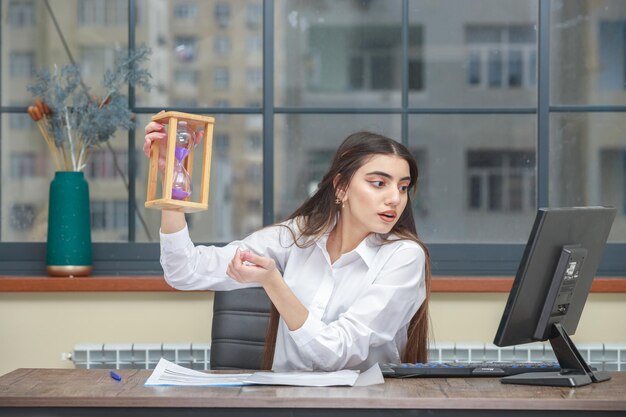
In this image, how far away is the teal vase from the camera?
3.21 metres

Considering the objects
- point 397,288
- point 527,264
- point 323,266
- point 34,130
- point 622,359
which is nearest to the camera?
point 527,264

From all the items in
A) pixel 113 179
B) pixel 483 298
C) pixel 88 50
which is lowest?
pixel 483 298

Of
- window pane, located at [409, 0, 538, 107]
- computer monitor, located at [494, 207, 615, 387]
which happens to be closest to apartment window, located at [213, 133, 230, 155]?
window pane, located at [409, 0, 538, 107]

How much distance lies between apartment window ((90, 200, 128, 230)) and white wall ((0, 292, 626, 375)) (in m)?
0.34

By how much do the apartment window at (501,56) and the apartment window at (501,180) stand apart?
301 mm

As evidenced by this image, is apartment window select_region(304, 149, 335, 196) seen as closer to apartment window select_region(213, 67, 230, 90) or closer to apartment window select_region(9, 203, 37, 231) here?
apartment window select_region(213, 67, 230, 90)

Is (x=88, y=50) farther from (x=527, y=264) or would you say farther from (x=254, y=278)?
(x=527, y=264)

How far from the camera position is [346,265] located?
7.66 feet

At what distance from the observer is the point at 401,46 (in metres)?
3.54

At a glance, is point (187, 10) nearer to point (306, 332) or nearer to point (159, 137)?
point (159, 137)

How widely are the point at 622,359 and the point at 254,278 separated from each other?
5.67ft

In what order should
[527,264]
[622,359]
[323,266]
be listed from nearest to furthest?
[527,264]
[323,266]
[622,359]

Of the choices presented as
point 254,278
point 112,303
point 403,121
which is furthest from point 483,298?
point 254,278

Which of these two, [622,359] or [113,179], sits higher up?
[113,179]
